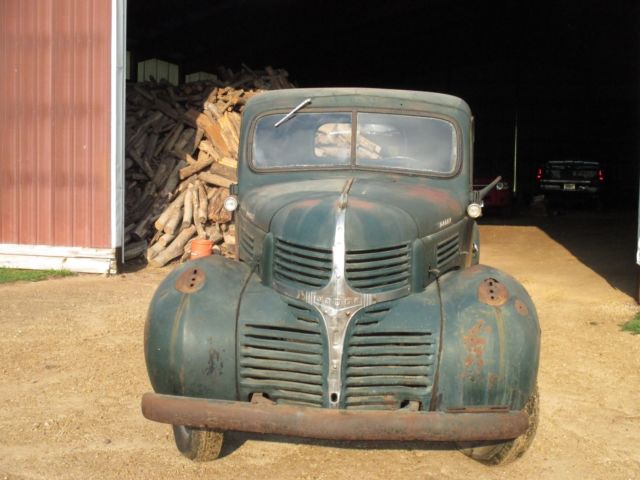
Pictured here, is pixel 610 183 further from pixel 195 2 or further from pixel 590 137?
pixel 195 2

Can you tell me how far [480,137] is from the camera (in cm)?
3072

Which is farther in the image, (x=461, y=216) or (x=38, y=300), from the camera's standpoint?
(x=38, y=300)

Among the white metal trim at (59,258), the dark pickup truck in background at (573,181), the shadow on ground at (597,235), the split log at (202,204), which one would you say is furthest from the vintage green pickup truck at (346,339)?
the dark pickup truck in background at (573,181)

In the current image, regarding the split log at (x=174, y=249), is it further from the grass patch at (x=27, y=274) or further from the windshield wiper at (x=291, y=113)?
the windshield wiper at (x=291, y=113)

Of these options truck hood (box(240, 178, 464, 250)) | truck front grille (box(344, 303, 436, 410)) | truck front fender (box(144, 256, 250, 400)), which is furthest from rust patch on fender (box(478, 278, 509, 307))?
truck front fender (box(144, 256, 250, 400))

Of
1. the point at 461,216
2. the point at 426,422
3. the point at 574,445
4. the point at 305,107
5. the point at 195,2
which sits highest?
the point at 195,2

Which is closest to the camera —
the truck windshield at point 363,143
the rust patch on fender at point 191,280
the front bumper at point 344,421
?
the front bumper at point 344,421

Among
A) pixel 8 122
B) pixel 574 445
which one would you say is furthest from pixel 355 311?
pixel 8 122

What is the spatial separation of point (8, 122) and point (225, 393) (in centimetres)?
915

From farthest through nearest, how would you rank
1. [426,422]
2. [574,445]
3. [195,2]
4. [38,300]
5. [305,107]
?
[195,2] < [38,300] < [305,107] < [574,445] < [426,422]

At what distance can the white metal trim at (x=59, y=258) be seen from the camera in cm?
1180

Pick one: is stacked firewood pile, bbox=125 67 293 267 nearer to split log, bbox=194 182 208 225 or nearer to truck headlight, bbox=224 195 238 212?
split log, bbox=194 182 208 225

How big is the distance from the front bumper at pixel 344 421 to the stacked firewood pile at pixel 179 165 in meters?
8.86

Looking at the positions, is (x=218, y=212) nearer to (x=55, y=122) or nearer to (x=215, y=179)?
(x=215, y=179)
